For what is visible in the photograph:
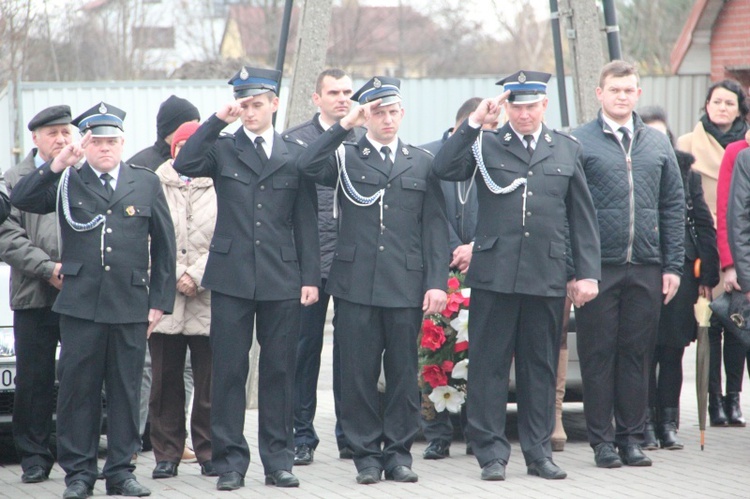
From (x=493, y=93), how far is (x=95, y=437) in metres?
14.0

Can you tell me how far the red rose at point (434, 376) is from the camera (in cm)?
764

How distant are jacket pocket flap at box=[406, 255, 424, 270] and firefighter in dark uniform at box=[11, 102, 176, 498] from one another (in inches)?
50.1

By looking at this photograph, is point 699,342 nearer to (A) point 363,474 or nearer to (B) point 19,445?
(A) point 363,474

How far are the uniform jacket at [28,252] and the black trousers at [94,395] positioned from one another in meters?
0.45

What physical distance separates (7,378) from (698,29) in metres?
14.4

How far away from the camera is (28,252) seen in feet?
22.3

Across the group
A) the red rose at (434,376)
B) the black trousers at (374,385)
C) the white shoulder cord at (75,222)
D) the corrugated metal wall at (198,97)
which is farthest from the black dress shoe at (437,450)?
the corrugated metal wall at (198,97)

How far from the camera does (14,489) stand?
6645mm

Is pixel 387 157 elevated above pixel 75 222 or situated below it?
above

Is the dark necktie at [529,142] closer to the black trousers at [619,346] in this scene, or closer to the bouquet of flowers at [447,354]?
the black trousers at [619,346]

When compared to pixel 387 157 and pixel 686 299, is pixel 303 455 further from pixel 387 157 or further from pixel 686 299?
pixel 686 299

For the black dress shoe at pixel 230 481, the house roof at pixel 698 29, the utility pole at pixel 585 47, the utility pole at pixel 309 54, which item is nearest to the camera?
the black dress shoe at pixel 230 481

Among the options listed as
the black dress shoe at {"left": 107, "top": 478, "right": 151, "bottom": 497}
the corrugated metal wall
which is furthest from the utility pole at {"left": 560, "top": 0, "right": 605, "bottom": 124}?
the corrugated metal wall

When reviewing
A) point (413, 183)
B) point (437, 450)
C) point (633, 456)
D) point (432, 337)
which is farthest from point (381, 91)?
point (633, 456)
